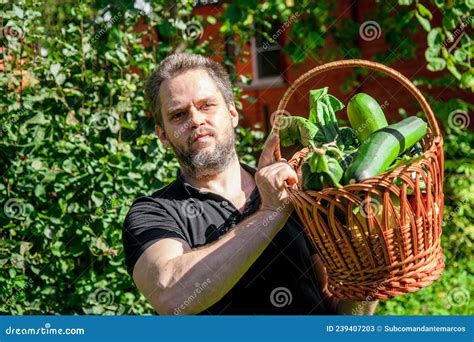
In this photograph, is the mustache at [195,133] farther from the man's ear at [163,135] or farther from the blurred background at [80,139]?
the blurred background at [80,139]

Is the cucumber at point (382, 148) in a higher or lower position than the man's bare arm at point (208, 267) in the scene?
higher

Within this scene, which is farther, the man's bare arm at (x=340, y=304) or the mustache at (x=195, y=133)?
the mustache at (x=195, y=133)

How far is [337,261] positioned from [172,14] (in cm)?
274

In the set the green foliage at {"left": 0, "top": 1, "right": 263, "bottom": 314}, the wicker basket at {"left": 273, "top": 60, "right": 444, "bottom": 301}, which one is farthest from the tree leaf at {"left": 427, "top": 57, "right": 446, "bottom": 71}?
the wicker basket at {"left": 273, "top": 60, "right": 444, "bottom": 301}

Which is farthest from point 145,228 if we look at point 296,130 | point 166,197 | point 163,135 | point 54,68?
point 54,68

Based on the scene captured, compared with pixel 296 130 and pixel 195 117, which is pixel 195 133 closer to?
pixel 195 117

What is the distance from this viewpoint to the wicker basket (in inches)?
68.6

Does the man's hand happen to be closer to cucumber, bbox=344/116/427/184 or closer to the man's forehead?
cucumber, bbox=344/116/427/184

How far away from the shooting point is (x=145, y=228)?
216cm

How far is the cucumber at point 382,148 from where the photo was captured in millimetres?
1787

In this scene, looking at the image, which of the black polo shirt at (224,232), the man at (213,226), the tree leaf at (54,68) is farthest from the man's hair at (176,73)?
the tree leaf at (54,68)

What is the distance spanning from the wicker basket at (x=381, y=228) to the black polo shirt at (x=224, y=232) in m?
0.34

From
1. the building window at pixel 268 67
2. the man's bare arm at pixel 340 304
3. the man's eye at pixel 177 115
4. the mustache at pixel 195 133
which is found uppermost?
the building window at pixel 268 67

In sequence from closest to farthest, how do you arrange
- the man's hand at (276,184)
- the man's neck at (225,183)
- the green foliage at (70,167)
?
the man's hand at (276,184)
the man's neck at (225,183)
the green foliage at (70,167)
